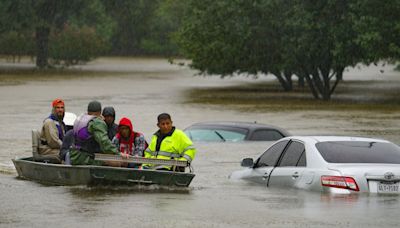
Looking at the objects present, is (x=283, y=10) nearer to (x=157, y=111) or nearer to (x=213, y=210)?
(x=157, y=111)

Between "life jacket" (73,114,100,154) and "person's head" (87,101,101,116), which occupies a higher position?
"person's head" (87,101,101,116)

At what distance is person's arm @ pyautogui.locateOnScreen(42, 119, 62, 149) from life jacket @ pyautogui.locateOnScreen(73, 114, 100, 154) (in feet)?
7.52

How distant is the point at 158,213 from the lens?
44.5 ft

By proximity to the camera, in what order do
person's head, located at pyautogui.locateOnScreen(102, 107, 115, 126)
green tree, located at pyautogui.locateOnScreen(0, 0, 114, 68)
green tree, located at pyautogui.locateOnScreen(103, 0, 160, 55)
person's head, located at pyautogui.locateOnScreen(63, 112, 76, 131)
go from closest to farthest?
person's head, located at pyautogui.locateOnScreen(102, 107, 115, 126)
person's head, located at pyautogui.locateOnScreen(63, 112, 76, 131)
green tree, located at pyautogui.locateOnScreen(0, 0, 114, 68)
green tree, located at pyautogui.locateOnScreen(103, 0, 160, 55)

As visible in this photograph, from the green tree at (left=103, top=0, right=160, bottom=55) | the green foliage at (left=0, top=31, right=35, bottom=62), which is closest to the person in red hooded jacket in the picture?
the green foliage at (left=0, top=31, right=35, bottom=62)

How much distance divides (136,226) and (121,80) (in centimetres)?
6633

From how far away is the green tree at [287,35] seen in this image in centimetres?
5175

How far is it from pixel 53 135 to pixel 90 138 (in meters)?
2.48

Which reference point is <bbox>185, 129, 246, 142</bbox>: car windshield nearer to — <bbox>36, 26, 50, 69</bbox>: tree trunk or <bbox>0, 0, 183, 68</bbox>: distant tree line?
<bbox>0, 0, 183, 68</bbox>: distant tree line

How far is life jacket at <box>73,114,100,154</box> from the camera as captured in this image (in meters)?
17.3

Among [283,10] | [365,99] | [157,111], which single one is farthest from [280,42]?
[157,111]

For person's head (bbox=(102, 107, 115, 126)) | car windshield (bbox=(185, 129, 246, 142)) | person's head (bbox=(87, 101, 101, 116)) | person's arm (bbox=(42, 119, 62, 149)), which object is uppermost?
person's head (bbox=(87, 101, 101, 116))

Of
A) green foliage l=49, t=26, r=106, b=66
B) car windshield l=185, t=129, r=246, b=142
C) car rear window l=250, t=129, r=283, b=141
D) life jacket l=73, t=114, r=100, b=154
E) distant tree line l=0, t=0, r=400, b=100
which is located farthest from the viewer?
green foliage l=49, t=26, r=106, b=66

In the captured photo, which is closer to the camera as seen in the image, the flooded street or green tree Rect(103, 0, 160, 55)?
the flooded street
